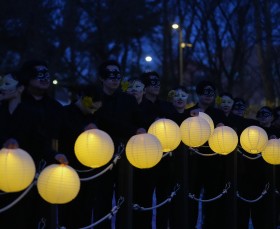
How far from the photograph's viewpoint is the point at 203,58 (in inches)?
845

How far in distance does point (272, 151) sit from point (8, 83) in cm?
404

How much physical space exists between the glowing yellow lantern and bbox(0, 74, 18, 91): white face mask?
36.6 inches

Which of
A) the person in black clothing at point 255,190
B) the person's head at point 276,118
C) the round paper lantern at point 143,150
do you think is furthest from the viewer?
the person's head at point 276,118

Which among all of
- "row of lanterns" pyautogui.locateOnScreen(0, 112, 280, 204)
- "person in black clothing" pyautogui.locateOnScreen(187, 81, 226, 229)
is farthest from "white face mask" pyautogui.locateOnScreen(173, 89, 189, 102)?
"row of lanterns" pyautogui.locateOnScreen(0, 112, 280, 204)

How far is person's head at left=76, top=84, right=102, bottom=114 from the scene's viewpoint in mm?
5164

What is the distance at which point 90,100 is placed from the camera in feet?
16.9

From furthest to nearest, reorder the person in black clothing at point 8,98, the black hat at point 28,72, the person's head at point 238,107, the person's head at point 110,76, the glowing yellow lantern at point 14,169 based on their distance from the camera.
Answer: the person's head at point 238,107, the person's head at point 110,76, the black hat at point 28,72, the person in black clothing at point 8,98, the glowing yellow lantern at point 14,169

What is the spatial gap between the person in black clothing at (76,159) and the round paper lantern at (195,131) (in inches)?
45.9

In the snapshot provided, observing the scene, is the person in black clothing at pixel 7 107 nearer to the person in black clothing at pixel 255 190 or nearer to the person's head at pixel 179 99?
the person's head at pixel 179 99

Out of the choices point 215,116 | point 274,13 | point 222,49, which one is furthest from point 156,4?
point 215,116

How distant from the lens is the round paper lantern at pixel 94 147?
447 centimetres

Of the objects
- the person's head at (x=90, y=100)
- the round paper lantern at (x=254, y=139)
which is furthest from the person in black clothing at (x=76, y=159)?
the round paper lantern at (x=254, y=139)

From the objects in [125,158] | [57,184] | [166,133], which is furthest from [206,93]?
[57,184]

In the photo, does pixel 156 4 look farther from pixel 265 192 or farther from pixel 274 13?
pixel 265 192
